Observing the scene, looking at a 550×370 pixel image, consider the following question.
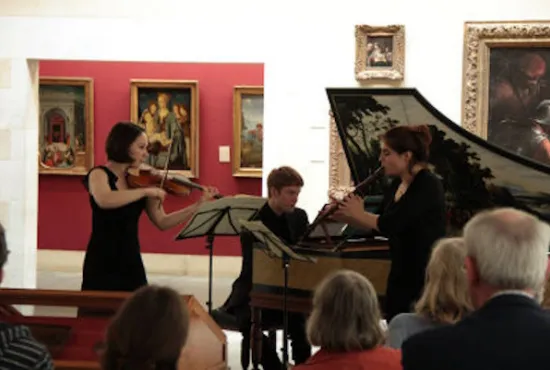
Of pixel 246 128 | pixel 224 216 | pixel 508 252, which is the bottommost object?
pixel 224 216

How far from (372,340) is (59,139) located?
9.76 meters

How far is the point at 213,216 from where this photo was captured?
5934 millimetres

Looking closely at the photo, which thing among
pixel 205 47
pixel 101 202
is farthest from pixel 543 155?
pixel 101 202

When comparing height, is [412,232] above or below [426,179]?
below

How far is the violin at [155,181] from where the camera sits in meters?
5.24

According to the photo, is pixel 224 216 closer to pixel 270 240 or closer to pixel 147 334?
pixel 270 240

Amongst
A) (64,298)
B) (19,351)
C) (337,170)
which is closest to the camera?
(19,351)

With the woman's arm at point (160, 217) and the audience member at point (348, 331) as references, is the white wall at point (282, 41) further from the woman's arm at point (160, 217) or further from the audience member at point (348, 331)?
the audience member at point (348, 331)

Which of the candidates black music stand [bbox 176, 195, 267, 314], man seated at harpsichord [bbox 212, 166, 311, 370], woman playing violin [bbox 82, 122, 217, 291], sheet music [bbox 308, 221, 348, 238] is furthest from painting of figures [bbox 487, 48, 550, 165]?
woman playing violin [bbox 82, 122, 217, 291]

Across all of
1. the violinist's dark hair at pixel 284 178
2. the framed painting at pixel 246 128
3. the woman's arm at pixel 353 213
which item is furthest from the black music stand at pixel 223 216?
the framed painting at pixel 246 128

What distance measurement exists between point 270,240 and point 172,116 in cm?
687

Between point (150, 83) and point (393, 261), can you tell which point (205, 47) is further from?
point (393, 261)

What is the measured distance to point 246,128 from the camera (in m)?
11.8

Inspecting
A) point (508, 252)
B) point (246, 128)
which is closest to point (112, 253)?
point (508, 252)
